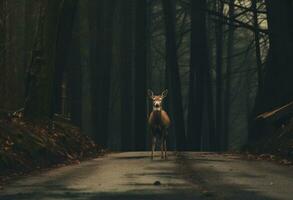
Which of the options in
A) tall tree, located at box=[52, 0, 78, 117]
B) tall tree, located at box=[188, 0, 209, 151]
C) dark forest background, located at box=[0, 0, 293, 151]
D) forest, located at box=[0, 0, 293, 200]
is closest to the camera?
forest, located at box=[0, 0, 293, 200]

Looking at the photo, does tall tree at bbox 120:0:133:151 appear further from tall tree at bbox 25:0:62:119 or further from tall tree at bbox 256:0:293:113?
tall tree at bbox 25:0:62:119

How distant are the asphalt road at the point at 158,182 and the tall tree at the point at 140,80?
63.3ft

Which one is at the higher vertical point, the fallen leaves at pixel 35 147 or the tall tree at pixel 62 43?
the tall tree at pixel 62 43

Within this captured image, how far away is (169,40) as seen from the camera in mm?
39531

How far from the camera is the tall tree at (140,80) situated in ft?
126

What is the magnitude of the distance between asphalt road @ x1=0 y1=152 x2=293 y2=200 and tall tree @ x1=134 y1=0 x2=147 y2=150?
19.3m

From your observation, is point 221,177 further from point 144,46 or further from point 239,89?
point 239,89

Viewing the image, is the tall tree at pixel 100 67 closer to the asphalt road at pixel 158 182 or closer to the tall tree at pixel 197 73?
the tall tree at pixel 197 73

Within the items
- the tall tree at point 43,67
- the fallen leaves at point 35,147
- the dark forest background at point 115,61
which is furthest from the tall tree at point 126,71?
the tall tree at point 43,67

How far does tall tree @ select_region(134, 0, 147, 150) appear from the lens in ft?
126

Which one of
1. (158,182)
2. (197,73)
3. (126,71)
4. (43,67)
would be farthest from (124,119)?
A: (158,182)

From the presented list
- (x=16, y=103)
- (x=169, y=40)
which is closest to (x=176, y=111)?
(x=169, y=40)

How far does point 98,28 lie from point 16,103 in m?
7.34

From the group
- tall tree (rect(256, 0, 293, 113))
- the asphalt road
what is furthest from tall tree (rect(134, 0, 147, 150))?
the asphalt road
